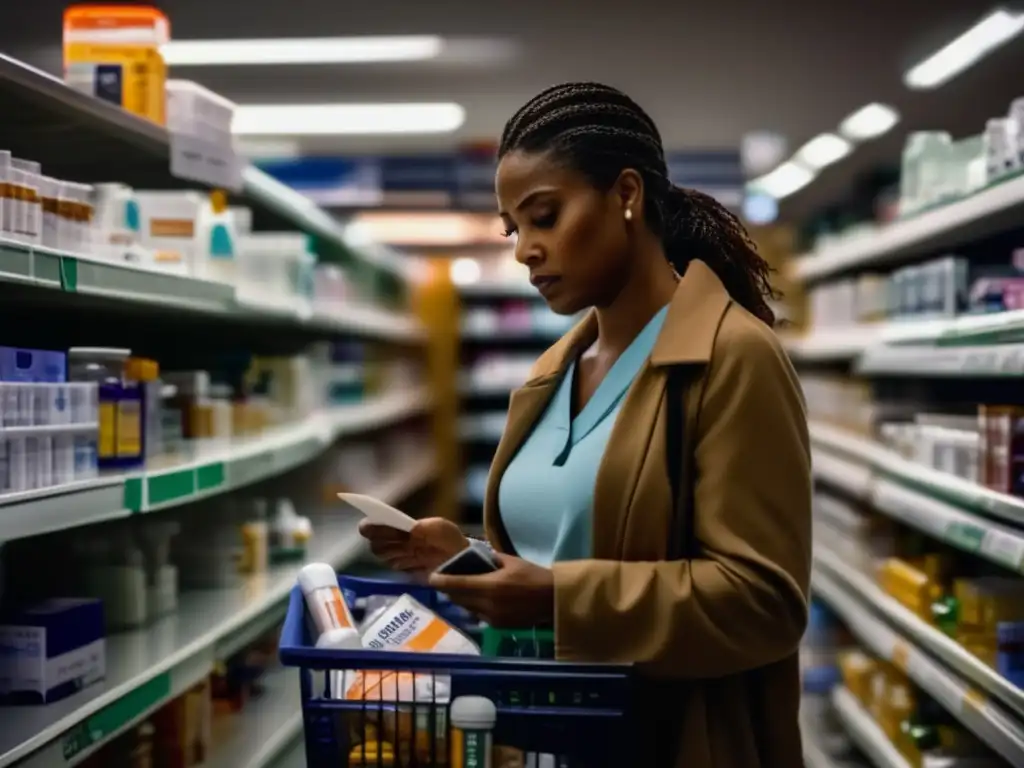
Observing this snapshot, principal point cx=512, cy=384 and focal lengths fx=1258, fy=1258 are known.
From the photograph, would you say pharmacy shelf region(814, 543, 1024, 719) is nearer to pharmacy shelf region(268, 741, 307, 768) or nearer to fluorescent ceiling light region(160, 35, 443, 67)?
pharmacy shelf region(268, 741, 307, 768)

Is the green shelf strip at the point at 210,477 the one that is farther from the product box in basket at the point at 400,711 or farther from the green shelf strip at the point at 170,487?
the product box in basket at the point at 400,711

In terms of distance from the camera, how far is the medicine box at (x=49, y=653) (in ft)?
7.57

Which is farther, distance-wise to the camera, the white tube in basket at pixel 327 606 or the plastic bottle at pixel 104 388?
the plastic bottle at pixel 104 388

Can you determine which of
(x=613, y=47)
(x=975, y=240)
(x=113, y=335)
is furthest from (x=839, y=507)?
(x=113, y=335)

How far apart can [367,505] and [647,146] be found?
622 mm

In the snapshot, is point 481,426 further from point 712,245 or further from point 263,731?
point 712,245

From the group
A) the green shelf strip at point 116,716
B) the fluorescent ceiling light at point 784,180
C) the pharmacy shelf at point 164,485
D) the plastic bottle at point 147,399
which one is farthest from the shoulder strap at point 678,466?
the fluorescent ceiling light at point 784,180

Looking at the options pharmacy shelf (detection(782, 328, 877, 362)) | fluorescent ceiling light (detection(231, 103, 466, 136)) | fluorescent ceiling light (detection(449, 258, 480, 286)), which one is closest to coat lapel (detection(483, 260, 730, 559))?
pharmacy shelf (detection(782, 328, 877, 362))

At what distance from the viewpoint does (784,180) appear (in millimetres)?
10930

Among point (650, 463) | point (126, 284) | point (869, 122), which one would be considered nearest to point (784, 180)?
point (869, 122)

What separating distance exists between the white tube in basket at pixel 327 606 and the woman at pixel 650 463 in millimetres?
94

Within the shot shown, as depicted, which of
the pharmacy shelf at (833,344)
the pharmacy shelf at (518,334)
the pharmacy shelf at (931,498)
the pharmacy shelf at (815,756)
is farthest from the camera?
the pharmacy shelf at (518,334)

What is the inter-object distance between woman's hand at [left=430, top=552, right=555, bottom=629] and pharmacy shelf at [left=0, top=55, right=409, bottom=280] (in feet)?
4.15

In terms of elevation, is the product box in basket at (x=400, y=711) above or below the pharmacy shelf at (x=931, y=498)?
below
